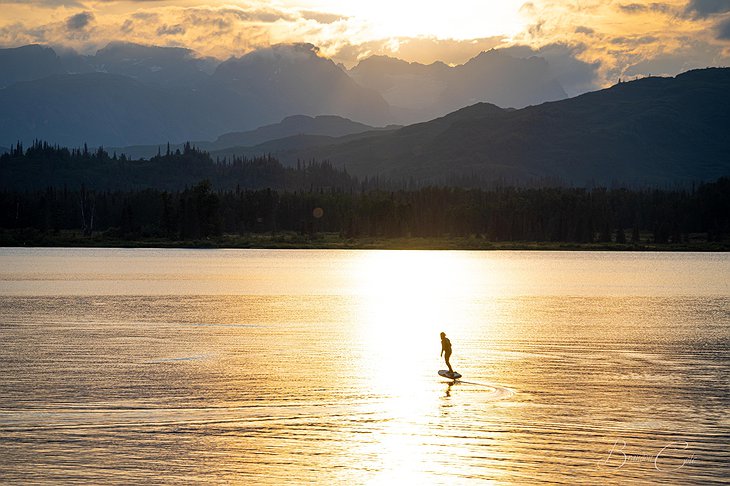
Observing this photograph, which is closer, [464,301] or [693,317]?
[693,317]

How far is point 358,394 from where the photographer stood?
49344mm

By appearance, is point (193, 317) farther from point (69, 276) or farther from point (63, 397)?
point (69, 276)

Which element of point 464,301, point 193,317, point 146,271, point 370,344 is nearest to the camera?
point 370,344

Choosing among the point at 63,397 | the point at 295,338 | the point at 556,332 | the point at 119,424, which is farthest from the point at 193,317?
the point at 119,424

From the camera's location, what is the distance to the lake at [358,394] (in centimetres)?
3500

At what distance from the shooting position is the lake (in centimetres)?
3500

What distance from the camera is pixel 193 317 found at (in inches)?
3570

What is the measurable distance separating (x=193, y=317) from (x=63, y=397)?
145 feet

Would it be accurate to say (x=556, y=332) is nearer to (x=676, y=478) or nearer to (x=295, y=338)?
(x=295, y=338)

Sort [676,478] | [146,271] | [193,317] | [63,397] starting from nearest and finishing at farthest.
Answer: [676,478] < [63,397] < [193,317] < [146,271]

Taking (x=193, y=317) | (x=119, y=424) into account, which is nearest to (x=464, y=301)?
(x=193, y=317)

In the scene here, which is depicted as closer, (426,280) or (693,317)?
(693,317)

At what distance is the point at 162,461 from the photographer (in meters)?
35.5

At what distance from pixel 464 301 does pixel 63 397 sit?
74.5 meters
